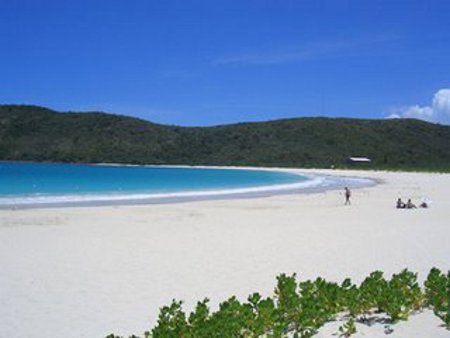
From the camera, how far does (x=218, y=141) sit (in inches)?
4870

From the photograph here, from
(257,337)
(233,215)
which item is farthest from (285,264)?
(233,215)

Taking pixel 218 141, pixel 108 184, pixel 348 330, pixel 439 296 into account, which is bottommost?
pixel 348 330

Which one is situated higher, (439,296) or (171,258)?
(439,296)

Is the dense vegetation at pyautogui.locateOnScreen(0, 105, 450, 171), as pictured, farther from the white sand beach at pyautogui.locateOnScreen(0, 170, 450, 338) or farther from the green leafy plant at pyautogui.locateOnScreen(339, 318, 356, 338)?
the green leafy plant at pyautogui.locateOnScreen(339, 318, 356, 338)

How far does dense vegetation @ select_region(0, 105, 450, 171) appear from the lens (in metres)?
109

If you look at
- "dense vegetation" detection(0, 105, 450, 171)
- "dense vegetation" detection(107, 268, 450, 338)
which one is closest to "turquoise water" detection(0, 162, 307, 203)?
"dense vegetation" detection(107, 268, 450, 338)

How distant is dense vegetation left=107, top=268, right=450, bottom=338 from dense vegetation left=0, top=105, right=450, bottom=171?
95695 mm

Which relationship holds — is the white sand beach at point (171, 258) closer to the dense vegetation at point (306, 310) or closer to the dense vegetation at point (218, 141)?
the dense vegetation at point (306, 310)

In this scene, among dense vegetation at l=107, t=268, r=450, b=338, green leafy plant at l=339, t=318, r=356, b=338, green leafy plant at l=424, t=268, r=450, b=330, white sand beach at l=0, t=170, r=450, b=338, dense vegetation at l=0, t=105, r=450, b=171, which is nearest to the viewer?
dense vegetation at l=107, t=268, r=450, b=338

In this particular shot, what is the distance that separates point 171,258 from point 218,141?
370ft

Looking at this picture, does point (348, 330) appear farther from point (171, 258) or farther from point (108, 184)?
point (108, 184)

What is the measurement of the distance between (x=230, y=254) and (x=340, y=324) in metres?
5.47

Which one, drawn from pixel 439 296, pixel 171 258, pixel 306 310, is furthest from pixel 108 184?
pixel 306 310

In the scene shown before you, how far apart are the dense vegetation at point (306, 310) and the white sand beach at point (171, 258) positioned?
196mm
